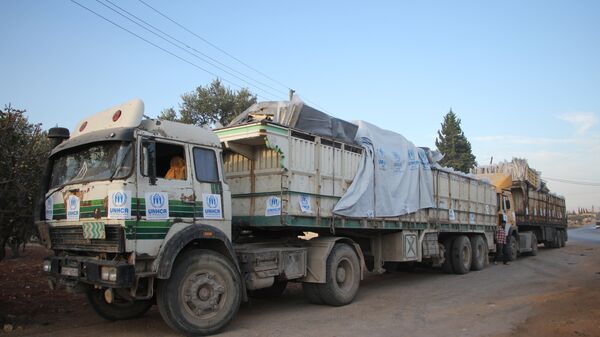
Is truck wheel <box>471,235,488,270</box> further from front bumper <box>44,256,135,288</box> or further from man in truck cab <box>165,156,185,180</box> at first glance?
front bumper <box>44,256,135,288</box>

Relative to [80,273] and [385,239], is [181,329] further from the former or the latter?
[385,239]

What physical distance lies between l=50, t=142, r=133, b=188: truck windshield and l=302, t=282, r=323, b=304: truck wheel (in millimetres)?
4356

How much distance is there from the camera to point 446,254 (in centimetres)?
1481

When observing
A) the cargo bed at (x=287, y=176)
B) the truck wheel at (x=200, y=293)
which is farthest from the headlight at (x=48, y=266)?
the cargo bed at (x=287, y=176)

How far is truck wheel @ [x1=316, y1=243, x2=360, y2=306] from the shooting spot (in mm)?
8969

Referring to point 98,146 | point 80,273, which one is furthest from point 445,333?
point 98,146

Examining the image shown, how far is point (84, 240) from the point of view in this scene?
254 inches

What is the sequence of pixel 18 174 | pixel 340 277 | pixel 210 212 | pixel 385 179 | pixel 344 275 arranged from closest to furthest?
pixel 210 212, pixel 18 174, pixel 340 277, pixel 344 275, pixel 385 179

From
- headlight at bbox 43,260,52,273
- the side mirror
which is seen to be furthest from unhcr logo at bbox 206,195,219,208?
headlight at bbox 43,260,52,273

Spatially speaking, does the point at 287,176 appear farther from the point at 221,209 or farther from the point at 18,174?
the point at 18,174

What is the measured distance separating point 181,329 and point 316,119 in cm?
461

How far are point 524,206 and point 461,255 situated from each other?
8.52m

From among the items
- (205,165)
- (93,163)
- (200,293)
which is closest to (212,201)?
(205,165)

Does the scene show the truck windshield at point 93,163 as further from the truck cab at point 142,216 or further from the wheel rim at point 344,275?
the wheel rim at point 344,275
